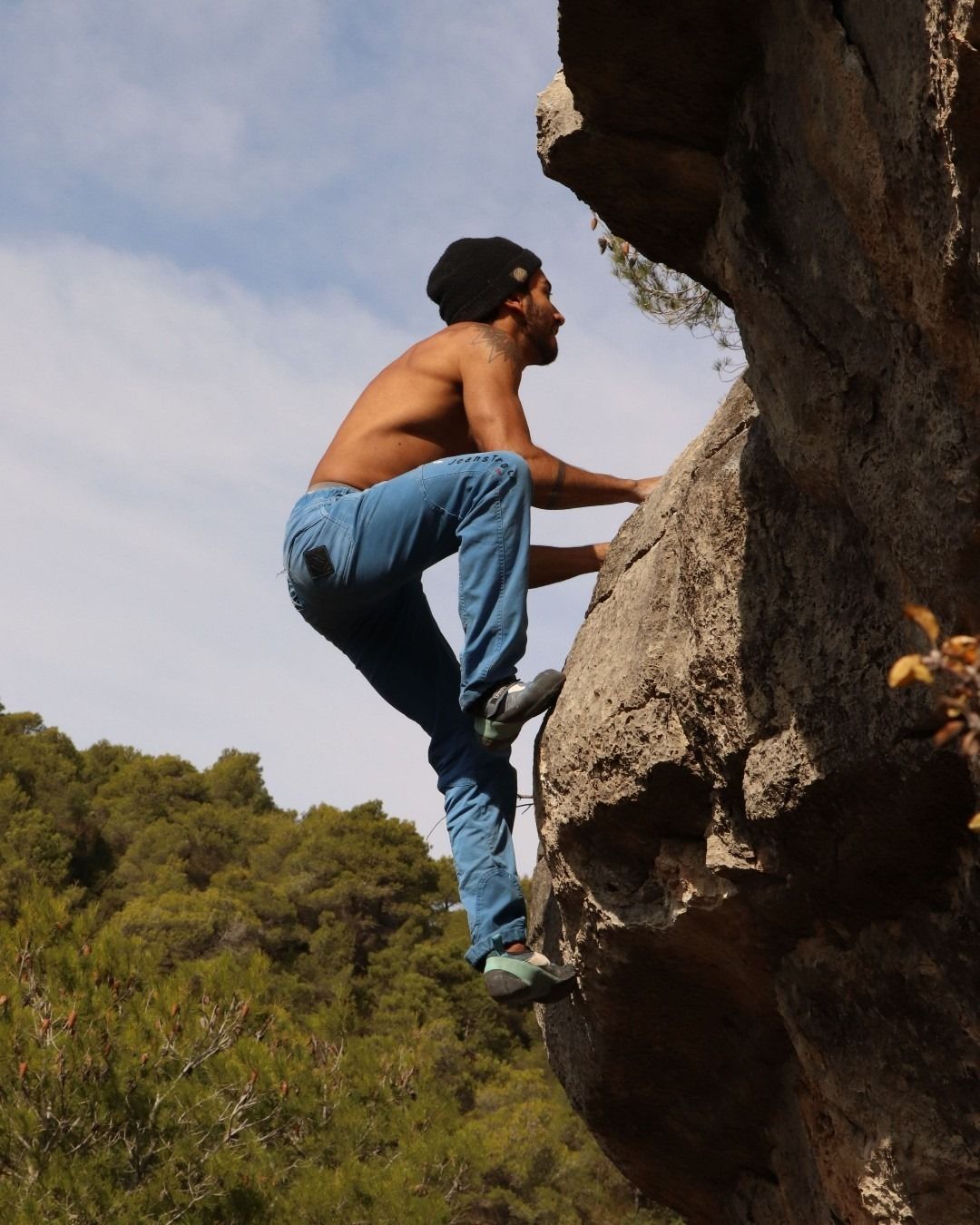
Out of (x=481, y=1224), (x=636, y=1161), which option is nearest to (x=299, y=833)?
(x=481, y=1224)

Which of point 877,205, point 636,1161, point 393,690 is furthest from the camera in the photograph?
point 636,1161

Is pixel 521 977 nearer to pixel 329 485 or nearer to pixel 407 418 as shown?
pixel 329 485

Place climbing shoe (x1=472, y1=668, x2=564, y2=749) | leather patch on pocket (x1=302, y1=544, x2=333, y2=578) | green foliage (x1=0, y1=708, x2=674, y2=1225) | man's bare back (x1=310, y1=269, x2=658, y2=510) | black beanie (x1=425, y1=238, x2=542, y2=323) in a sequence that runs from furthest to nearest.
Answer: green foliage (x1=0, y1=708, x2=674, y2=1225) → black beanie (x1=425, y1=238, x2=542, y2=323) → man's bare back (x1=310, y1=269, x2=658, y2=510) → leather patch on pocket (x1=302, y1=544, x2=333, y2=578) → climbing shoe (x1=472, y1=668, x2=564, y2=749)

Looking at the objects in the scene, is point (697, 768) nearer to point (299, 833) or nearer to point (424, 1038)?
point (424, 1038)

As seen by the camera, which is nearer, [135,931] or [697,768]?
[697,768]

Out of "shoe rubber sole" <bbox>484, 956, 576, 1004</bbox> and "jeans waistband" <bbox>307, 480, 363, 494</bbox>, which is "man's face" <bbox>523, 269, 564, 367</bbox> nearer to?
"jeans waistband" <bbox>307, 480, 363, 494</bbox>

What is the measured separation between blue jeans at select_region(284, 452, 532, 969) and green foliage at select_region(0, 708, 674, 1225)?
4.63m

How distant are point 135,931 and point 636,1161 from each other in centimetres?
1451

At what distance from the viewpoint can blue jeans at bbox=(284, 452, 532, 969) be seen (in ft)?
12.9

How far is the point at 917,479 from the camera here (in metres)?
2.79

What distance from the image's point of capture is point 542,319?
4531 mm

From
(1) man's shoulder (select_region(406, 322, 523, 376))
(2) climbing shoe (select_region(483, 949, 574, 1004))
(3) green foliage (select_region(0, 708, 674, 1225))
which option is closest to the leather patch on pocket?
(1) man's shoulder (select_region(406, 322, 523, 376))

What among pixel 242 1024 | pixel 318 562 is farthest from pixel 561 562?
pixel 242 1024

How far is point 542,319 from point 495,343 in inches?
10.4
